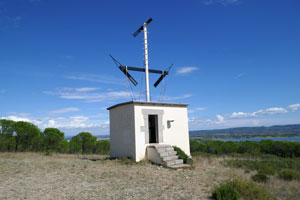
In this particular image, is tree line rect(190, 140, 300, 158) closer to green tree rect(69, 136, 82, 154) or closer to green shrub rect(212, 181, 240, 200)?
green tree rect(69, 136, 82, 154)

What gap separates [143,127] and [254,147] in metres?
15.0

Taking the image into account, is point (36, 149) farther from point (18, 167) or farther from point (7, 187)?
point (7, 187)

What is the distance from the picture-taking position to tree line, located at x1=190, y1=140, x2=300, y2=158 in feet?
62.2

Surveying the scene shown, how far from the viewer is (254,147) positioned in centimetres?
2100

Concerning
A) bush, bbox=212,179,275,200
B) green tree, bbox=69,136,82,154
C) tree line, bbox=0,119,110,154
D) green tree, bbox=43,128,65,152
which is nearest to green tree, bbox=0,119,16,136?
tree line, bbox=0,119,110,154

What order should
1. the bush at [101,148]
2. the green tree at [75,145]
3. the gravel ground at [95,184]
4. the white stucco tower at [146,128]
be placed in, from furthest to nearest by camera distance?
the bush at [101,148] < the green tree at [75,145] < the white stucco tower at [146,128] < the gravel ground at [95,184]

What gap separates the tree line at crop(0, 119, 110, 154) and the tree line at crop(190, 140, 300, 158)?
34.2 feet

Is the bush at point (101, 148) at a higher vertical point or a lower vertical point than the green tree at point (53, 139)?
lower

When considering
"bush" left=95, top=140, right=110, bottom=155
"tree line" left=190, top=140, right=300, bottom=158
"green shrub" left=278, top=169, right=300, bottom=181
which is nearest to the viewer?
"green shrub" left=278, top=169, right=300, bottom=181

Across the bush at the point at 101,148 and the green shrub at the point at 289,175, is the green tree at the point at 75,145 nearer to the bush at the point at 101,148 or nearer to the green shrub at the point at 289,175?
the bush at the point at 101,148

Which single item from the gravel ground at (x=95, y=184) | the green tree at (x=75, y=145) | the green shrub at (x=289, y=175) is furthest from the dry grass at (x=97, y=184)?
the green tree at (x=75, y=145)

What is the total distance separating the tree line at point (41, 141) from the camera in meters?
17.1

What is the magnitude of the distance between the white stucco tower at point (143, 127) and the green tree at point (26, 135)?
9209mm

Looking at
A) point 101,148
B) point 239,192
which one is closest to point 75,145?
point 101,148
